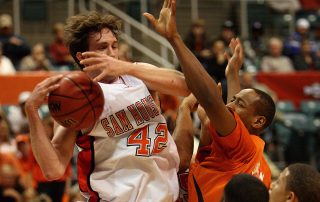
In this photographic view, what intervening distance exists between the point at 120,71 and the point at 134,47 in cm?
966

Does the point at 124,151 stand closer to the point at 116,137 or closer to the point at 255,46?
the point at 116,137

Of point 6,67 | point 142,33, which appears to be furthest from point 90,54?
point 142,33

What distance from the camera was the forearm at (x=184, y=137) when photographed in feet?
15.0

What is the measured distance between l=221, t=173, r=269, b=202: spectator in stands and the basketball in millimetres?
823

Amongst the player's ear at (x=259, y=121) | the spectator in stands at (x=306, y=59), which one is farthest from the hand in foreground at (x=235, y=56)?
the spectator in stands at (x=306, y=59)

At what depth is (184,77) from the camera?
3959 mm

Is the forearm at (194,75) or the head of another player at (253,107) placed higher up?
the forearm at (194,75)

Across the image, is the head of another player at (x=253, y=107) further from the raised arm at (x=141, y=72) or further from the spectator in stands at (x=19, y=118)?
the spectator in stands at (x=19, y=118)

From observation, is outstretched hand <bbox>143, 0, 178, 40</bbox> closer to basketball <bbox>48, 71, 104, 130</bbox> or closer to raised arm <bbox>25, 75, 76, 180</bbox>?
basketball <bbox>48, 71, 104, 130</bbox>

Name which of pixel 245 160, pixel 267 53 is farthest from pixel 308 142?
pixel 245 160

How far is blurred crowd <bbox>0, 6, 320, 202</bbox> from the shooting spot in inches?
344

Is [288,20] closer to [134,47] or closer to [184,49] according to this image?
[134,47]

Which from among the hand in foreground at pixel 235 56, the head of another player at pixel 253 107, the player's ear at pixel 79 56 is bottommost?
the head of another player at pixel 253 107

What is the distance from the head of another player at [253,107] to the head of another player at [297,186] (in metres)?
0.47
